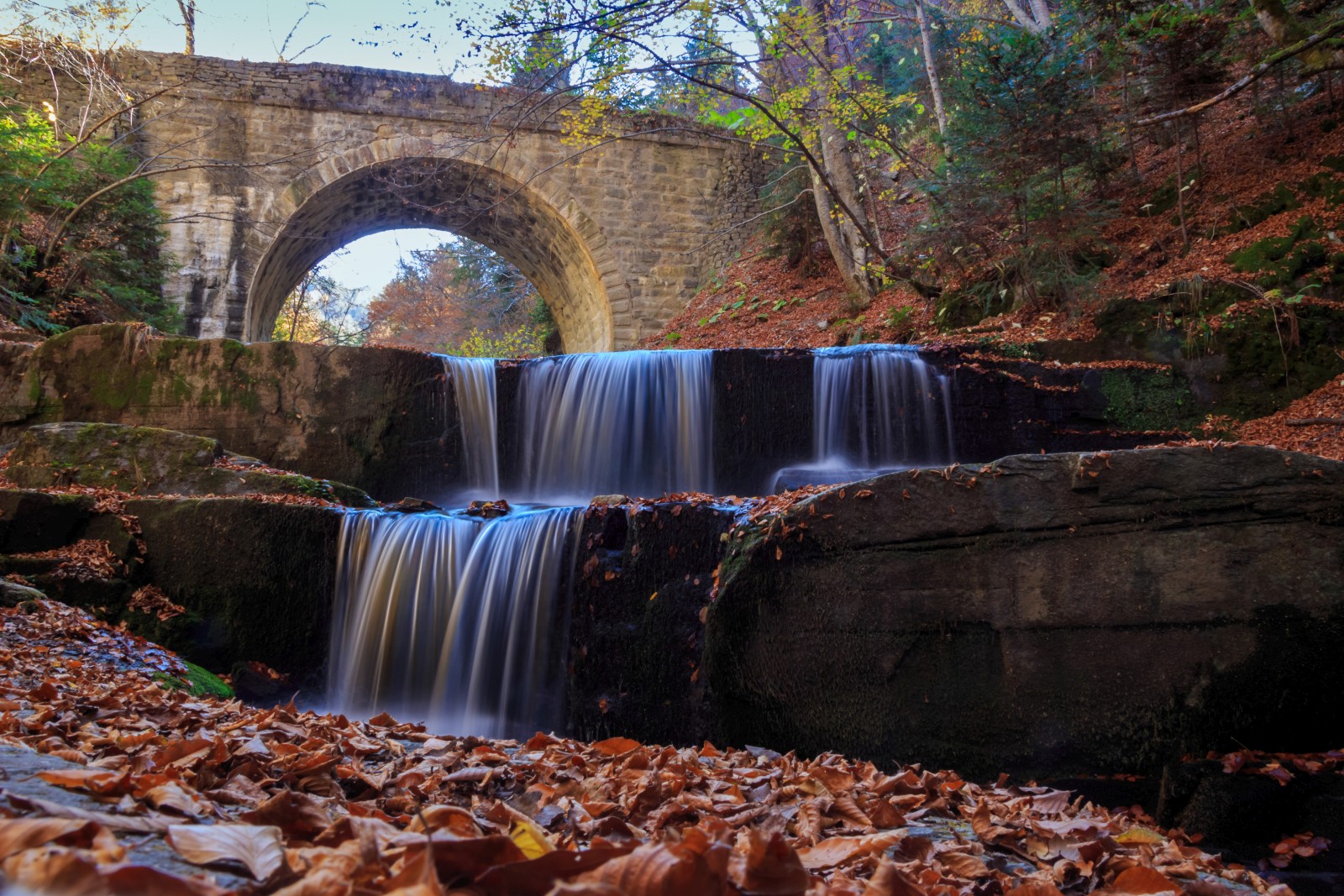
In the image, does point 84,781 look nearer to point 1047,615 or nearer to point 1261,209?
point 1047,615

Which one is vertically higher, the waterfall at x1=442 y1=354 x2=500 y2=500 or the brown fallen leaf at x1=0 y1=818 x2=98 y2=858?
the waterfall at x1=442 y1=354 x2=500 y2=500

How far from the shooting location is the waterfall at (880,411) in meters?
8.09

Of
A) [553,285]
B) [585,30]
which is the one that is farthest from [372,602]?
[553,285]

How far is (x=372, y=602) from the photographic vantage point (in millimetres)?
5535

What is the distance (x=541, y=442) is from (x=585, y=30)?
4.19 m

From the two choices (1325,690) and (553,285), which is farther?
(553,285)

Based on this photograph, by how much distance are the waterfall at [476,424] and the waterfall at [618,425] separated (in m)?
0.32

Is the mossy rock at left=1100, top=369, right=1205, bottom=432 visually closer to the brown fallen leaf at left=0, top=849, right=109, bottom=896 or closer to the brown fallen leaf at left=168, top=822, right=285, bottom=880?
the brown fallen leaf at left=168, top=822, right=285, bottom=880

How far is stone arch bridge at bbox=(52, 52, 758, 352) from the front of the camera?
522 inches

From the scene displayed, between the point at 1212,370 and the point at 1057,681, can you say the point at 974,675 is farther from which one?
the point at 1212,370

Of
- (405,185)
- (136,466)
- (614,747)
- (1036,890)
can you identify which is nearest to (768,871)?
(1036,890)

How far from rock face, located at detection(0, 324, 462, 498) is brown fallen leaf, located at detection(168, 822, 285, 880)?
7.53 metres

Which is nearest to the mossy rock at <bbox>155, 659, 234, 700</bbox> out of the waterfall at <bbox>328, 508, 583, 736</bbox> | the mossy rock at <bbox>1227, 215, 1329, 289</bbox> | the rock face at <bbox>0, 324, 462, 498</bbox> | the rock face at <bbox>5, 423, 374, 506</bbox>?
the waterfall at <bbox>328, 508, 583, 736</bbox>

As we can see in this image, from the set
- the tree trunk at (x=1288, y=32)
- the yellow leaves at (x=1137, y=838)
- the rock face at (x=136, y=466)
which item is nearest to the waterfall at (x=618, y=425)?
the rock face at (x=136, y=466)
